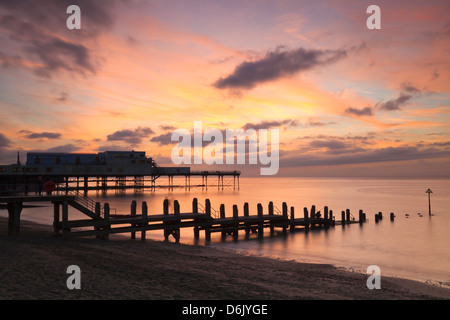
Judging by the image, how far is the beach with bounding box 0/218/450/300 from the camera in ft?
33.2

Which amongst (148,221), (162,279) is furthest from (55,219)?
(162,279)

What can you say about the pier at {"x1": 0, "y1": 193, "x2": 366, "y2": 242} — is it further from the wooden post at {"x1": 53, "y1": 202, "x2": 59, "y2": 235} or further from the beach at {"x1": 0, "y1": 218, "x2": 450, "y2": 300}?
the beach at {"x1": 0, "y1": 218, "x2": 450, "y2": 300}

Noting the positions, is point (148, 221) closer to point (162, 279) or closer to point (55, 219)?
point (55, 219)

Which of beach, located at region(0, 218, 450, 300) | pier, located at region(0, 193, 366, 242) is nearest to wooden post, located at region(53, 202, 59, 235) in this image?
pier, located at region(0, 193, 366, 242)

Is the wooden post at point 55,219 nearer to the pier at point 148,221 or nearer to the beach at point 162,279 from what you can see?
the pier at point 148,221

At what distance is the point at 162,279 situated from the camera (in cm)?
1204

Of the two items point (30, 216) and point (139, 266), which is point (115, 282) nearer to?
point (139, 266)

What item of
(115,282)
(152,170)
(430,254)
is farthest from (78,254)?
(152,170)

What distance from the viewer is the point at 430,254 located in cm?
2495

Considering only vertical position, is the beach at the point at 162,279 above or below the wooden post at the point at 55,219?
below

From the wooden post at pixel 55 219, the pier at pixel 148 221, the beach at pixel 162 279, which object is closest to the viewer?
the beach at pixel 162 279

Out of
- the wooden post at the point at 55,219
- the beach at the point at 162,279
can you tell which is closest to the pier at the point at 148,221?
the wooden post at the point at 55,219

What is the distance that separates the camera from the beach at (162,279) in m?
10.1
